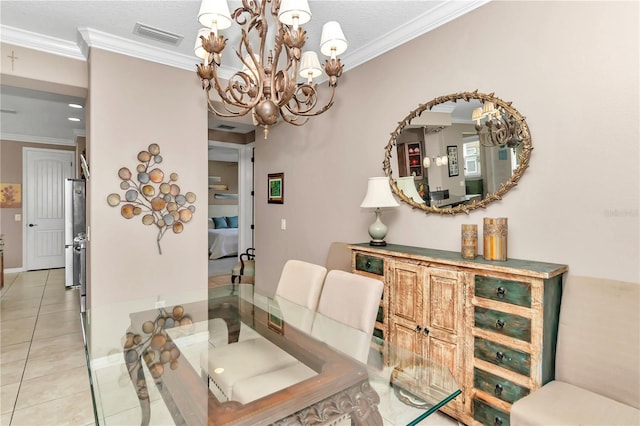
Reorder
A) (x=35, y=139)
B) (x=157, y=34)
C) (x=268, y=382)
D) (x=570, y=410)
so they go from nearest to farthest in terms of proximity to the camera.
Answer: (x=570, y=410)
(x=268, y=382)
(x=157, y=34)
(x=35, y=139)

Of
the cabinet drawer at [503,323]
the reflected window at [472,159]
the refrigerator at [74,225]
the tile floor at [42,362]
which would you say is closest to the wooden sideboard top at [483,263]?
the cabinet drawer at [503,323]

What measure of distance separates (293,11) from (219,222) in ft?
26.3

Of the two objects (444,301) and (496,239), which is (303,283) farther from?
(496,239)

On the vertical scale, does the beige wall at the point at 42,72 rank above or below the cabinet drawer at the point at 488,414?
above

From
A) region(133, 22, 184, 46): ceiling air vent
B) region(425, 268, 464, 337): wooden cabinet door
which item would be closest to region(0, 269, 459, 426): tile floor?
region(425, 268, 464, 337): wooden cabinet door

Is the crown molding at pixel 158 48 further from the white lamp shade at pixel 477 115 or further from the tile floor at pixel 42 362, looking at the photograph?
the tile floor at pixel 42 362

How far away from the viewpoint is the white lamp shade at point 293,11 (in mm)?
1580

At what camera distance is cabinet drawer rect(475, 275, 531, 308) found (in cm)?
169

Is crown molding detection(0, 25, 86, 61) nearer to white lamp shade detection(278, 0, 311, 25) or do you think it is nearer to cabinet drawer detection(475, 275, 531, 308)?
white lamp shade detection(278, 0, 311, 25)

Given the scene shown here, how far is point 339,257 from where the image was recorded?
3127mm

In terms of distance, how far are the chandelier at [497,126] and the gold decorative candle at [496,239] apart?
1.64 feet

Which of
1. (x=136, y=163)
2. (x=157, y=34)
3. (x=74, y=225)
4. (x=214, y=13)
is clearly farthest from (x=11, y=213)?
(x=214, y=13)

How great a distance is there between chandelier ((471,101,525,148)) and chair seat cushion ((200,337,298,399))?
1.81 metres

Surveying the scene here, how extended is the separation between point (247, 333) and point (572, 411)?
163 centimetres
